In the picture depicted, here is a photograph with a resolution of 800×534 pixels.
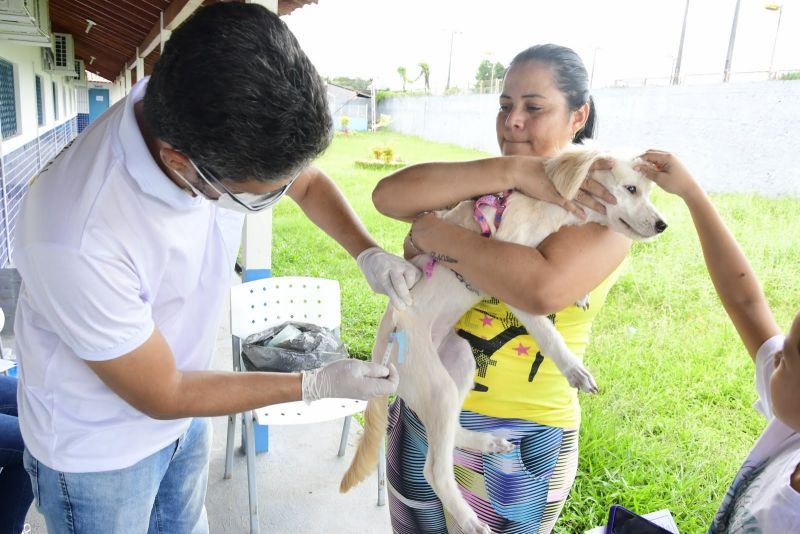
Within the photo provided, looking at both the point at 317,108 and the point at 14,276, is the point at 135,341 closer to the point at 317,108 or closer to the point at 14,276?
the point at 317,108

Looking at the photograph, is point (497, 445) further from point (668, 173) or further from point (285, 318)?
point (285, 318)

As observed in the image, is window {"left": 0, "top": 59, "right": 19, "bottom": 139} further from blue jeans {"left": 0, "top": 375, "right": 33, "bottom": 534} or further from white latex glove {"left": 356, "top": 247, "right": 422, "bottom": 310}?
white latex glove {"left": 356, "top": 247, "right": 422, "bottom": 310}

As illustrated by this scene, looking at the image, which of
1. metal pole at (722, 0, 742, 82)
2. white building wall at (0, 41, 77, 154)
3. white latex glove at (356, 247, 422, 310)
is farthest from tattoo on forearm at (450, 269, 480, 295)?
metal pole at (722, 0, 742, 82)

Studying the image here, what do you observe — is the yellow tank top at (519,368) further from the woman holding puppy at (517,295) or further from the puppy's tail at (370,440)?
the puppy's tail at (370,440)

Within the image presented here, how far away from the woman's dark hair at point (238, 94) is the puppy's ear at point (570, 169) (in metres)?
0.70

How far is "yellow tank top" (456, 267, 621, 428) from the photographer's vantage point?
1569 millimetres

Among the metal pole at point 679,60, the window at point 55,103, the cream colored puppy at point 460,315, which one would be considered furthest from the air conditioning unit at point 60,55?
the metal pole at point 679,60

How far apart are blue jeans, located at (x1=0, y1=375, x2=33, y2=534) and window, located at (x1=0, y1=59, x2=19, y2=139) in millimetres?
5834

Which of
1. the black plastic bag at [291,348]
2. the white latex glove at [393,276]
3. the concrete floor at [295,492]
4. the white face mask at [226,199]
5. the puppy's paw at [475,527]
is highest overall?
the white face mask at [226,199]

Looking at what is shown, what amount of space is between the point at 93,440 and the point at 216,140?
85cm

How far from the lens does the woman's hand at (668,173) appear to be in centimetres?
156

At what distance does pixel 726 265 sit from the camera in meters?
1.50

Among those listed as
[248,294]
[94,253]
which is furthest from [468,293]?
[248,294]

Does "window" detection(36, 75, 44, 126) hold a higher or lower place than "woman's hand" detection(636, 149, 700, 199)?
lower
